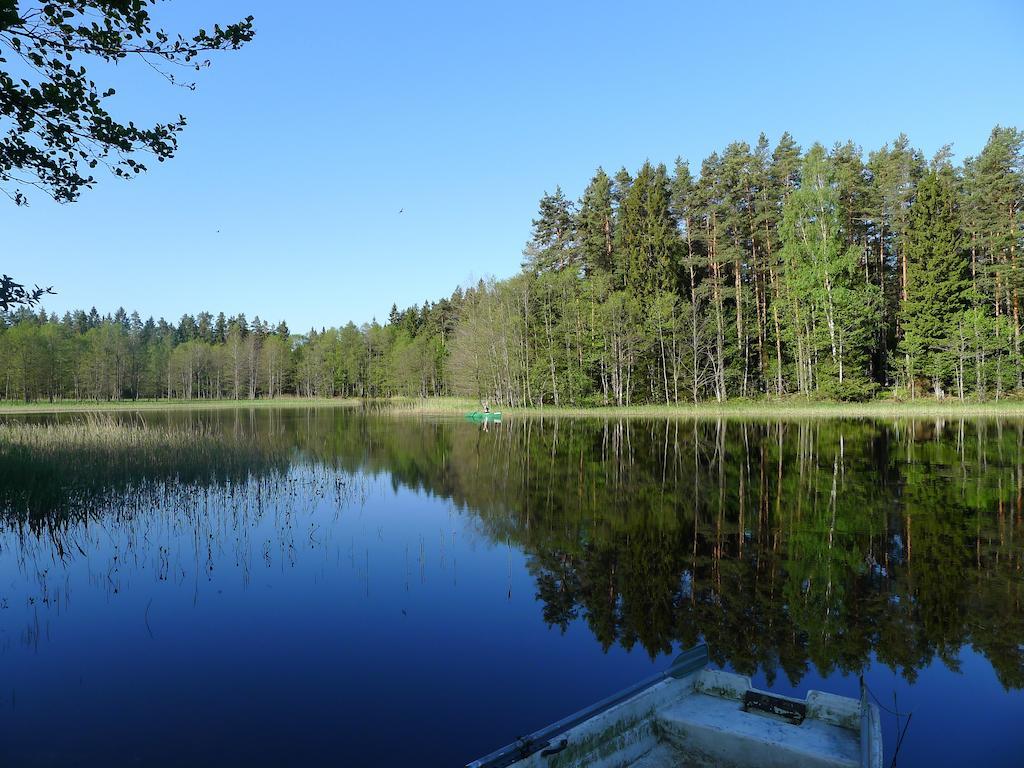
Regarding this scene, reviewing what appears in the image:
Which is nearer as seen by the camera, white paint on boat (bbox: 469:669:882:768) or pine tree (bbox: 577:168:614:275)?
white paint on boat (bbox: 469:669:882:768)

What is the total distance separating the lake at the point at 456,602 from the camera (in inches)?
217

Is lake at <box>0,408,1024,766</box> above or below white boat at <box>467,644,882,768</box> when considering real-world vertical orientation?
below

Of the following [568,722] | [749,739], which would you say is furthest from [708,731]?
[568,722]

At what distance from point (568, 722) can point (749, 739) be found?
139cm

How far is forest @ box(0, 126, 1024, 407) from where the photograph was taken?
144 feet

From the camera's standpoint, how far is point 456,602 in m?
8.98

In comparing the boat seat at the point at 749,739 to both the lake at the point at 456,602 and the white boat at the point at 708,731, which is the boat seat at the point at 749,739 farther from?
the lake at the point at 456,602

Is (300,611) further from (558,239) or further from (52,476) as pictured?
(558,239)

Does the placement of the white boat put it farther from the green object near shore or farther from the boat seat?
the green object near shore

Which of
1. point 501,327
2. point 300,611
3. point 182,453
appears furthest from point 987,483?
point 501,327

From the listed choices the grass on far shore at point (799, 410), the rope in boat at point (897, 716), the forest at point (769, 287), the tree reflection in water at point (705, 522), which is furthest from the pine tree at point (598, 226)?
the rope in boat at point (897, 716)

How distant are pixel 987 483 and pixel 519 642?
50.2 ft

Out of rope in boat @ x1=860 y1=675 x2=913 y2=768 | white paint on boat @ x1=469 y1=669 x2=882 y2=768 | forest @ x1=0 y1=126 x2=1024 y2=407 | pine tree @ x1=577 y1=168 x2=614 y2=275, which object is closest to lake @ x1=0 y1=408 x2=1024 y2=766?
rope in boat @ x1=860 y1=675 x2=913 y2=768

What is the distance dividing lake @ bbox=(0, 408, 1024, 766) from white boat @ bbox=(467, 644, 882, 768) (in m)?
0.88
